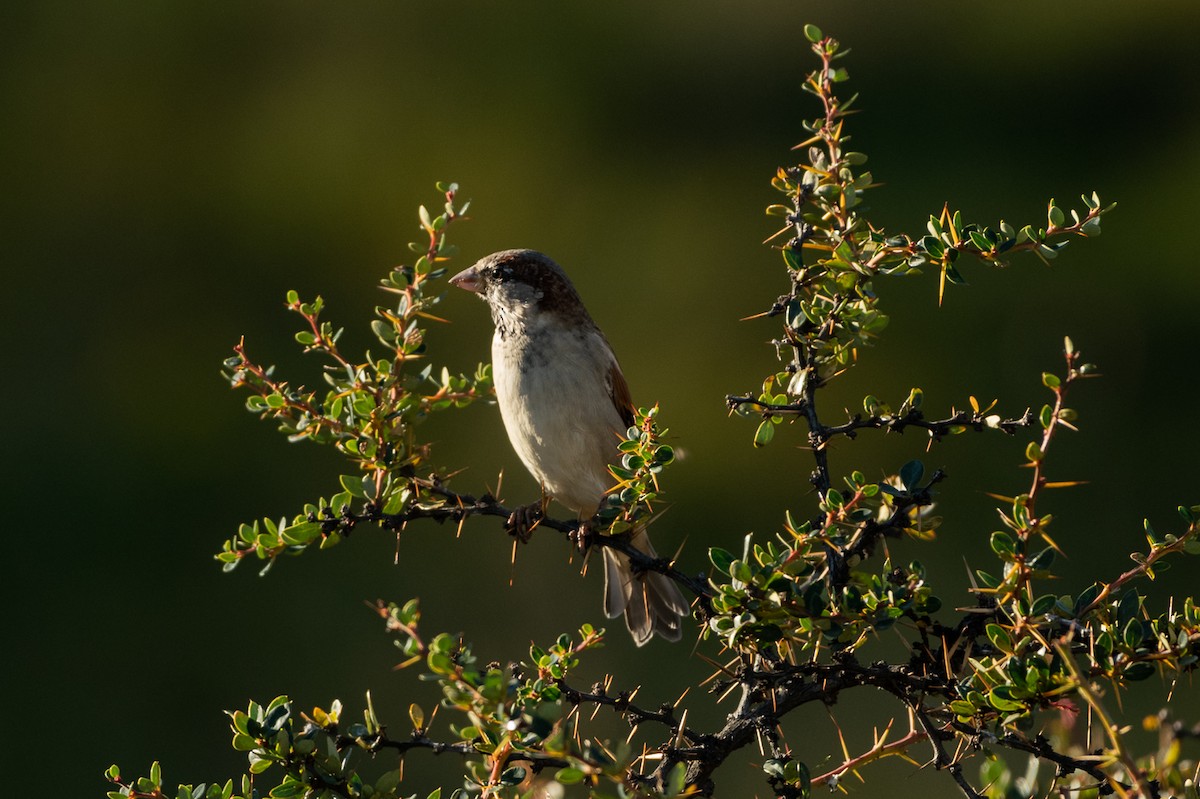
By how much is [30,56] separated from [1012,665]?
36.8 ft

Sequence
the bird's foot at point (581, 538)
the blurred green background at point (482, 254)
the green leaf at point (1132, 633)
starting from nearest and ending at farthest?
the green leaf at point (1132, 633), the bird's foot at point (581, 538), the blurred green background at point (482, 254)

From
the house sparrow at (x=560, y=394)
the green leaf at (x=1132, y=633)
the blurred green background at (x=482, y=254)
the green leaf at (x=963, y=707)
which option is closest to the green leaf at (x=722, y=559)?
the green leaf at (x=963, y=707)

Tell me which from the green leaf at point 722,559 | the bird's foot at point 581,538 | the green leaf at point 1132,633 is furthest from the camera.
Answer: the bird's foot at point 581,538

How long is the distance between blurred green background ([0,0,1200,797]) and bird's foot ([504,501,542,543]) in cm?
270

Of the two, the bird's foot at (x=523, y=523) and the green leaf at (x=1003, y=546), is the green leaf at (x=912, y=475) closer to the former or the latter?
the green leaf at (x=1003, y=546)

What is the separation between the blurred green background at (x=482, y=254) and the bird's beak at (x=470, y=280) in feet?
7.97

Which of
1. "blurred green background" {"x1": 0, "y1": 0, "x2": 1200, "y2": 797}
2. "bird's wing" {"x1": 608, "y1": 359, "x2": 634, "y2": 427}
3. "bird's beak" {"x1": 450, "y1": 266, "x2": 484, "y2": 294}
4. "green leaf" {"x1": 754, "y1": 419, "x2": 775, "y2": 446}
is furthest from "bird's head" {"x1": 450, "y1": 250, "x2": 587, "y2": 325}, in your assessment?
"blurred green background" {"x1": 0, "y1": 0, "x2": 1200, "y2": 797}

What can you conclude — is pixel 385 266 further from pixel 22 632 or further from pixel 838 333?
pixel 838 333

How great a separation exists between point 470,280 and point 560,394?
0.34m

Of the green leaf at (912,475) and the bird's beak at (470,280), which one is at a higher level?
the green leaf at (912,475)

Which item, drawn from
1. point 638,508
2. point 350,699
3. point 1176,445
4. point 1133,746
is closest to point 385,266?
point 350,699

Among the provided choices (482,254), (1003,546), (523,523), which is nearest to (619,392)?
(523,523)

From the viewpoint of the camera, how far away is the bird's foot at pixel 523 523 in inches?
86.0

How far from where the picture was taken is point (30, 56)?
1090cm
